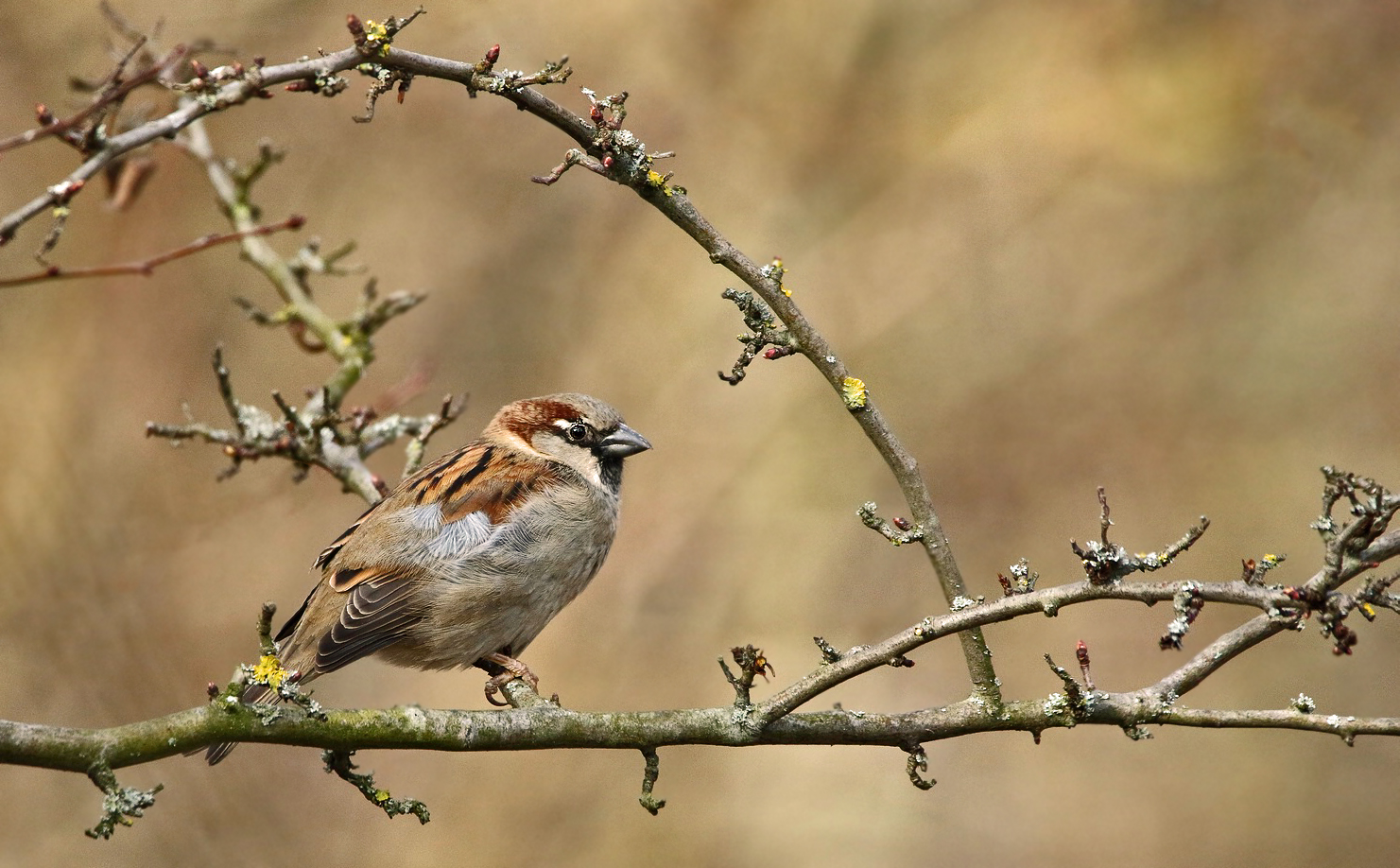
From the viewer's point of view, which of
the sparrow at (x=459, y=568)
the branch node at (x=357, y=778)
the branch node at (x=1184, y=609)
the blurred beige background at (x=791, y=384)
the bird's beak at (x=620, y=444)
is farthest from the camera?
the blurred beige background at (x=791, y=384)

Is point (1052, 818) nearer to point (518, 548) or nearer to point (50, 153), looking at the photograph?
point (518, 548)

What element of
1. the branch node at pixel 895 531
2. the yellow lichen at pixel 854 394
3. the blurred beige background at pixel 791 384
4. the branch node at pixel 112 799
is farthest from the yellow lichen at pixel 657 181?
the blurred beige background at pixel 791 384

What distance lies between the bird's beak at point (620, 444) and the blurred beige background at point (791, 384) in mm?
2560

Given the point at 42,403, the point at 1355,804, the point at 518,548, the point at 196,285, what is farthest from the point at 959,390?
the point at 42,403

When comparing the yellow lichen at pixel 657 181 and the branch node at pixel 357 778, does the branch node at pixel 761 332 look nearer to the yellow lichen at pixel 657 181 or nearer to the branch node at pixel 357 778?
the yellow lichen at pixel 657 181

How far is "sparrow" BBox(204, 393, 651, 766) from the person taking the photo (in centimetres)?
450

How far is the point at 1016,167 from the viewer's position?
7781 millimetres

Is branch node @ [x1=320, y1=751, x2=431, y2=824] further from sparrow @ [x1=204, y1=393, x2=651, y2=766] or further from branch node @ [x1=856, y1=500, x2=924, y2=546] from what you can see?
branch node @ [x1=856, y1=500, x2=924, y2=546]

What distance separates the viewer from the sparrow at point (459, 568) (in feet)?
14.8

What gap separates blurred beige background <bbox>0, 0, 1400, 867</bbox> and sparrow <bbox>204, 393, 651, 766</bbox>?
2.57 meters

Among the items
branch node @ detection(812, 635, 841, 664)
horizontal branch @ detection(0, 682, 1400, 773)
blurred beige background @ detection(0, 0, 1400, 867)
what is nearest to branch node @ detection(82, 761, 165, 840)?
horizontal branch @ detection(0, 682, 1400, 773)

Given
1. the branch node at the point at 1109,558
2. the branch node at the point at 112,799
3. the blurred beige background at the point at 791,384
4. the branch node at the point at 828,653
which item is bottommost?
the branch node at the point at 112,799

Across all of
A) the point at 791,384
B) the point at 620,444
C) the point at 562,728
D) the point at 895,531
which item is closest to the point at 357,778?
the point at 562,728

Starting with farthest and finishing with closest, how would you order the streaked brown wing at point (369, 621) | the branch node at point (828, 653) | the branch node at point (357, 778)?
1. the streaked brown wing at point (369, 621)
2. the branch node at point (357, 778)
3. the branch node at point (828, 653)
